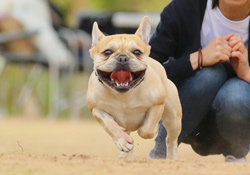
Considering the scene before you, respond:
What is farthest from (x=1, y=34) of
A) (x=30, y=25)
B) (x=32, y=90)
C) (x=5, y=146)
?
(x=5, y=146)

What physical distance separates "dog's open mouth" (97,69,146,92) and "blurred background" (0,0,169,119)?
7.92m

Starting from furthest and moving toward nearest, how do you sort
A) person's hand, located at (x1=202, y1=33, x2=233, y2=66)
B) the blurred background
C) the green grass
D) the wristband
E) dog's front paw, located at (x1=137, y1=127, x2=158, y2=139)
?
the green grass, the blurred background, the wristband, person's hand, located at (x1=202, y1=33, x2=233, y2=66), dog's front paw, located at (x1=137, y1=127, x2=158, y2=139)

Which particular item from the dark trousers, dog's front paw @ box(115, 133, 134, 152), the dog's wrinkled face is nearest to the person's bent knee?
the dark trousers

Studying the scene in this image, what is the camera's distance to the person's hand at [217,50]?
15.8 feet

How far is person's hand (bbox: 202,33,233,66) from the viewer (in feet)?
15.8

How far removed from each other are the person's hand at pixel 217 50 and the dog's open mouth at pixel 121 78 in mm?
942

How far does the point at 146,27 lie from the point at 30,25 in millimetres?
9565

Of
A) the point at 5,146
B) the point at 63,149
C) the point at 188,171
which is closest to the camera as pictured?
the point at 188,171

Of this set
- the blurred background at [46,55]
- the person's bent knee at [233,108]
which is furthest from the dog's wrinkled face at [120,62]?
the blurred background at [46,55]

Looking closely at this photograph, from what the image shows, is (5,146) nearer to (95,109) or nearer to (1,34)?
(95,109)

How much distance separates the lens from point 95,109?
4.20m

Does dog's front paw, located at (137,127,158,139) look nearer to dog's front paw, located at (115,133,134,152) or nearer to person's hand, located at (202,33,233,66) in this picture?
dog's front paw, located at (115,133,134,152)

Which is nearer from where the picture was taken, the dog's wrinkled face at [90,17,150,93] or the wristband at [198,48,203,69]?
the dog's wrinkled face at [90,17,150,93]

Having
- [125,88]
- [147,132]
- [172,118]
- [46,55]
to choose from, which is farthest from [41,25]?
[125,88]
